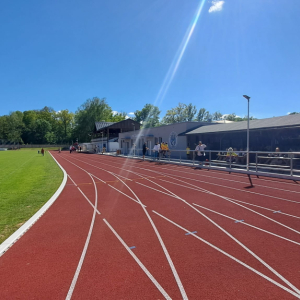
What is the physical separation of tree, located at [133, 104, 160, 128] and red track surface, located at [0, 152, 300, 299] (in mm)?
77979

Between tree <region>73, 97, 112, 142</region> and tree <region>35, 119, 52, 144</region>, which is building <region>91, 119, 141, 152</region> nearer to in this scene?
tree <region>73, 97, 112, 142</region>

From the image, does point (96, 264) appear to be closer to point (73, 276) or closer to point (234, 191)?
point (73, 276)

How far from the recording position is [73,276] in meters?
3.45

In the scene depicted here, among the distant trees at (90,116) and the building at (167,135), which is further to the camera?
the distant trees at (90,116)

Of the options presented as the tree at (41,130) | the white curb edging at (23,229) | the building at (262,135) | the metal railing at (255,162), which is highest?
the tree at (41,130)

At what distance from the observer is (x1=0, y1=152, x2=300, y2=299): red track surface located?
3123mm

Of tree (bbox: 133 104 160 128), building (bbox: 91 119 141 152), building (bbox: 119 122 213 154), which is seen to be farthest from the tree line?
building (bbox: 119 122 213 154)

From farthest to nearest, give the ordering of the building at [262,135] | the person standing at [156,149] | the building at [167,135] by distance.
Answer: the building at [167,135], the person standing at [156,149], the building at [262,135]

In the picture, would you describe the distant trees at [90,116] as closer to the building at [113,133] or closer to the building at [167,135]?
the building at [113,133]

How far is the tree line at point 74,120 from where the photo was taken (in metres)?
81.0

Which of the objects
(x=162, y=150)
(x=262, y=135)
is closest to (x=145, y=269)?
(x=262, y=135)

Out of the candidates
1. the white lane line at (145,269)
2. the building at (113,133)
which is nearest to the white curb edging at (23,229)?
the white lane line at (145,269)

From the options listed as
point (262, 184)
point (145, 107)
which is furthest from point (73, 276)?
point (145, 107)

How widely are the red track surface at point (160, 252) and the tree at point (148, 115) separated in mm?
77979
